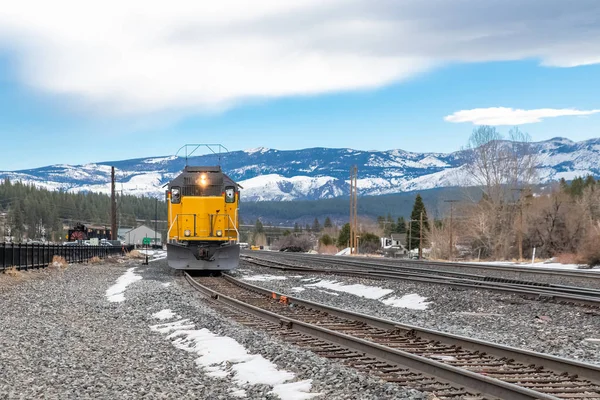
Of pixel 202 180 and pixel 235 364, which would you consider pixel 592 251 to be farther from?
pixel 235 364

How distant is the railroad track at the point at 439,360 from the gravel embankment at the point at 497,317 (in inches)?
48.3

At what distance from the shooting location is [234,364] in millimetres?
8125

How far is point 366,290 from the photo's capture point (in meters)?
20.1

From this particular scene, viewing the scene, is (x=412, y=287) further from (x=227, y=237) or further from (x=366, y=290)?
(x=227, y=237)

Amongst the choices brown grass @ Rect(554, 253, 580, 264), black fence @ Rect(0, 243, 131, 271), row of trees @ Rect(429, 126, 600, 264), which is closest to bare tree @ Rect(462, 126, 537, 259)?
row of trees @ Rect(429, 126, 600, 264)

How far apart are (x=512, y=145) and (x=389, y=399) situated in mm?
80825

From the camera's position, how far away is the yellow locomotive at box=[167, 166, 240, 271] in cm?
2542

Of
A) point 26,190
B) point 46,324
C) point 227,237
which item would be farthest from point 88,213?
point 46,324

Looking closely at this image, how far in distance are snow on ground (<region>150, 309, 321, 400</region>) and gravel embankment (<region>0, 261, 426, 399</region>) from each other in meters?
0.11

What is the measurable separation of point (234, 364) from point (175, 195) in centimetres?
1803

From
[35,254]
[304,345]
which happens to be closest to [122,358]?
[304,345]

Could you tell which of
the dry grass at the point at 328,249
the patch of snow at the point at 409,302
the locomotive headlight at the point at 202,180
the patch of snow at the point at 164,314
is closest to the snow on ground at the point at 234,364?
the patch of snow at the point at 164,314

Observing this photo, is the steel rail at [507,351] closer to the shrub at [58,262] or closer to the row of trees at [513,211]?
the shrub at [58,262]

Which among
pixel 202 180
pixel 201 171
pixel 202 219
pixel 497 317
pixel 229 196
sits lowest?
pixel 497 317
